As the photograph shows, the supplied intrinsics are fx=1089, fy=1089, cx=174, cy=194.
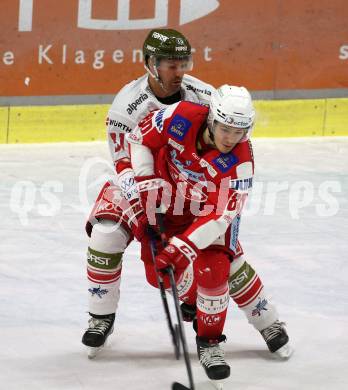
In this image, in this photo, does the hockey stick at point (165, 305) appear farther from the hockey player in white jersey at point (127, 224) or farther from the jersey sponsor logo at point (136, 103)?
the jersey sponsor logo at point (136, 103)

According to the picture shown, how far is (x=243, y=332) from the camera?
15.2ft

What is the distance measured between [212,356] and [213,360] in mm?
23

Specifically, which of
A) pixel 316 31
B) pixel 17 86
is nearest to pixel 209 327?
pixel 17 86

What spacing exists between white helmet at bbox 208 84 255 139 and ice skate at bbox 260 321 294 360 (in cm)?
83

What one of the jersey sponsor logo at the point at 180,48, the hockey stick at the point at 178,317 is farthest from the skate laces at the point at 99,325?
the jersey sponsor logo at the point at 180,48

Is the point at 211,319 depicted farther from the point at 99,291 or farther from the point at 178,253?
the point at 99,291

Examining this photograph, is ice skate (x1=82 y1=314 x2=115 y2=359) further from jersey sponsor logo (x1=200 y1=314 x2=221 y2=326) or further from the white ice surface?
jersey sponsor logo (x1=200 y1=314 x2=221 y2=326)

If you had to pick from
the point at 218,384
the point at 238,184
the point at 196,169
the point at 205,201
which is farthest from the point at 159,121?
the point at 218,384

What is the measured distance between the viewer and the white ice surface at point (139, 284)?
4.15 m

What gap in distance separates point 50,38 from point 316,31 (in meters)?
2.08

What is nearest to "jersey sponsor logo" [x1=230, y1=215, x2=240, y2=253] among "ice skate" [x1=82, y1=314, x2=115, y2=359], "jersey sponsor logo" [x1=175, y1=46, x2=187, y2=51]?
"ice skate" [x1=82, y1=314, x2=115, y2=359]

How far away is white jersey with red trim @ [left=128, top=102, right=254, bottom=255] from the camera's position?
4.01 m

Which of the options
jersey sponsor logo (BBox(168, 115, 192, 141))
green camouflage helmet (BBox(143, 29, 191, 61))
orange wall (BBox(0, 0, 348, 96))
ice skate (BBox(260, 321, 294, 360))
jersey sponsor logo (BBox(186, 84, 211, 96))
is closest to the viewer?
jersey sponsor logo (BBox(168, 115, 192, 141))

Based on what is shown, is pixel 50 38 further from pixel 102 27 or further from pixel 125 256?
pixel 125 256
